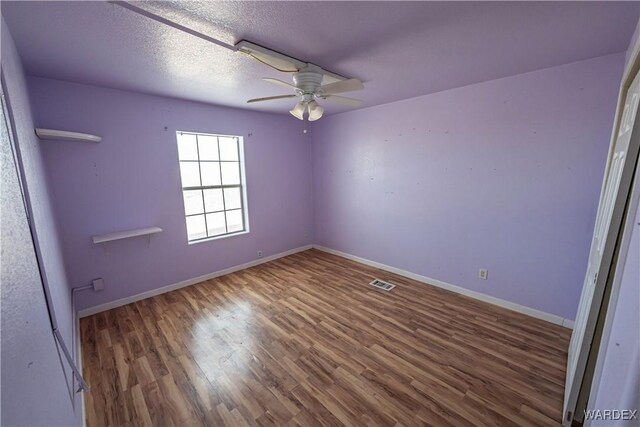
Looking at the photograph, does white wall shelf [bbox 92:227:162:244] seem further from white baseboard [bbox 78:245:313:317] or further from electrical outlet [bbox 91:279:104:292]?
white baseboard [bbox 78:245:313:317]

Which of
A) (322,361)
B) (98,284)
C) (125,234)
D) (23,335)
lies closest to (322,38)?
(23,335)

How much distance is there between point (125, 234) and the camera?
2818mm

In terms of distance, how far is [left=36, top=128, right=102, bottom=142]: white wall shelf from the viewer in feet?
7.26

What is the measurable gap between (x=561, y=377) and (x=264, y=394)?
2.16m

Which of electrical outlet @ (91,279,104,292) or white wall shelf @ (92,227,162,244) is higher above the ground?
white wall shelf @ (92,227,162,244)

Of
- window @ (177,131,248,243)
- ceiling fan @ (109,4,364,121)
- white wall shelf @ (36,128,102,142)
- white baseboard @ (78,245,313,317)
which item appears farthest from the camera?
window @ (177,131,248,243)

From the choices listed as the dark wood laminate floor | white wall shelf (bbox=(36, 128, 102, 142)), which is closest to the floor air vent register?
the dark wood laminate floor

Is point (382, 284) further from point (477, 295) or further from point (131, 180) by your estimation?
point (131, 180)

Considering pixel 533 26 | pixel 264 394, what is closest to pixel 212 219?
pixel 264 394

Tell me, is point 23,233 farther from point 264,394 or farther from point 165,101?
point 165,101

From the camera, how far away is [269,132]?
161 inches

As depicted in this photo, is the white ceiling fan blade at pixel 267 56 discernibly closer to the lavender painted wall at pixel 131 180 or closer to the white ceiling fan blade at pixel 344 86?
the white ceiling fan blade at pixel 344 86

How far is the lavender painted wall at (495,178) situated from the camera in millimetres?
2260

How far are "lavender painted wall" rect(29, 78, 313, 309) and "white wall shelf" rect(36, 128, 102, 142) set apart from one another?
5.5 inches
